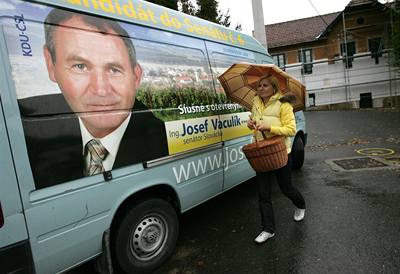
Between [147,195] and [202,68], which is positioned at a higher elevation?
[202,68]

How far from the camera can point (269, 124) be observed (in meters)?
3.80

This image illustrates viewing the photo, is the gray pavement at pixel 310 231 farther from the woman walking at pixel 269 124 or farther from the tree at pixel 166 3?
the tree at pixel 166 3

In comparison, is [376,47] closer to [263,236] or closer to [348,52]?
[348,52]

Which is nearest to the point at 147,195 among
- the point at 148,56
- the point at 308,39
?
the point at 148,56

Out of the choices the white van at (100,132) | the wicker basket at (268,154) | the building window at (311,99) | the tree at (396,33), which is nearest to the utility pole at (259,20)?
the white van at (100,132)

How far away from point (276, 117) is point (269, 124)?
112mm

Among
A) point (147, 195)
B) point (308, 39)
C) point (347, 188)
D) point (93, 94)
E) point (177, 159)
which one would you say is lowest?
point (347, 188)

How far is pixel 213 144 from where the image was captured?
13.7ft

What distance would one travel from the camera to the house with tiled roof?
24.5 meters

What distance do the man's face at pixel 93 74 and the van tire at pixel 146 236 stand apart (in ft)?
2.75

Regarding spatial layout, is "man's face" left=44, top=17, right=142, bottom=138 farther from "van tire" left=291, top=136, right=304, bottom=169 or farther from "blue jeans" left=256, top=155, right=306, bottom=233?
"van tire" left=291, top=136, right=304, bottom=169

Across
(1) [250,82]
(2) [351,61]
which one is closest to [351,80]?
(2) [351,61]

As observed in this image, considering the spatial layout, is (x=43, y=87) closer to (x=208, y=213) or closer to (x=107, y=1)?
(x=107, y=1)

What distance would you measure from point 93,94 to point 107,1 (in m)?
0.88
